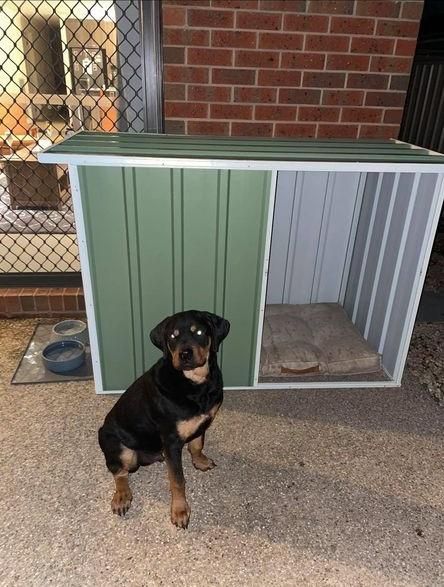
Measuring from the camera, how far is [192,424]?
252 centimetres

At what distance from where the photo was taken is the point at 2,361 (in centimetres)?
398

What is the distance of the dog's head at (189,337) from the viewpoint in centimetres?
240

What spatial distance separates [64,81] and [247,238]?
281cm

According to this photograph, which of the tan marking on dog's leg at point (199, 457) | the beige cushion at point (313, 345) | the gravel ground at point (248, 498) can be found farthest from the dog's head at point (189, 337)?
the beige cushion at point (313, 345)

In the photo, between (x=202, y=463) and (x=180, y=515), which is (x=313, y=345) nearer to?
(x=202, y=463)

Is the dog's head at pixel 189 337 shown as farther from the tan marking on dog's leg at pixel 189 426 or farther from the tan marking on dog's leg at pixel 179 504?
the tan marking on dog's leg at pixel 179 504

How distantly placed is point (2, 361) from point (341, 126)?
11.6ft

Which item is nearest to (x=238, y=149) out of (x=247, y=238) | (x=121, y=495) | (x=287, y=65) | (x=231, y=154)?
(x=231, y=154)

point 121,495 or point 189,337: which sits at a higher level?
point 189,337

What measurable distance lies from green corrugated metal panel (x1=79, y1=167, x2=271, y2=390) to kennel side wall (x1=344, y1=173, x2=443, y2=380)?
1185 millimetres

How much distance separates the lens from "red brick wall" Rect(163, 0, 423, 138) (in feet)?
12.1

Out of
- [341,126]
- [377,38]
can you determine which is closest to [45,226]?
[341,126]

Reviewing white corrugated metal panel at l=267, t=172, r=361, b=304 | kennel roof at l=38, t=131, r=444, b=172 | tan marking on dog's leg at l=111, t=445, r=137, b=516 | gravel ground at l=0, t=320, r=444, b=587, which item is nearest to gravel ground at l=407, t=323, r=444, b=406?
gravel ground at l=0, t=320, r=444, b=587

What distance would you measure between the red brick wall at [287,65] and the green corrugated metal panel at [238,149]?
289 mm
